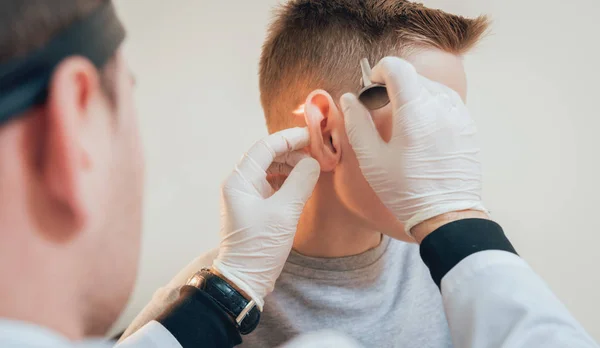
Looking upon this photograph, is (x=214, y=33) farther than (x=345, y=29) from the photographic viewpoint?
Yes

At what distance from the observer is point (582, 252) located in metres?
1.59

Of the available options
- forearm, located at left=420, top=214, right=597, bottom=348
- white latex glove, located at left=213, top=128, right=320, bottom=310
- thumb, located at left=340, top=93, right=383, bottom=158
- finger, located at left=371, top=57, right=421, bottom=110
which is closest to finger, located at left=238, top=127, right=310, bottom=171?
white latex glove, located at left=213, top=128, right=320, bottom=310

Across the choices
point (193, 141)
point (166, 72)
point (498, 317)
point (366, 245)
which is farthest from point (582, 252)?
point (166, 72)

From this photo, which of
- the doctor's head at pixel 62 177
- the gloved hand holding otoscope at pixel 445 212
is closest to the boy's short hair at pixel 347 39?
the gloved hand holding otoscope at pixel 445 212

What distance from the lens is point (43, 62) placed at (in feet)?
0.96

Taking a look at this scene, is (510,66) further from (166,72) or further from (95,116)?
(95,116)

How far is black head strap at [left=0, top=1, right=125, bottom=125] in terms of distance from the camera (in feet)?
0.93

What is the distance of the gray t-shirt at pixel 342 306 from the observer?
103 centimetres

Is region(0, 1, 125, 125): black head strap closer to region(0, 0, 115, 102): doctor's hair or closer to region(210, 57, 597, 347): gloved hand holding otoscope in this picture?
region(0, 0, 115, 102): doctor's hair

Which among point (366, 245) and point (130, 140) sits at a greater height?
point (130, 140)

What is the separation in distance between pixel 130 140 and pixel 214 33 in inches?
48.9

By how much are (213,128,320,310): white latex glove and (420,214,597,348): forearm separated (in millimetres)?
255

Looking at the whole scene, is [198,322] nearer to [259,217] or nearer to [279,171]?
[259,217]

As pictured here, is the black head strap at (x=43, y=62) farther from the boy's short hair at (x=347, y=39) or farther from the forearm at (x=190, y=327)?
the boy's short hair at (x=347, y=39)
